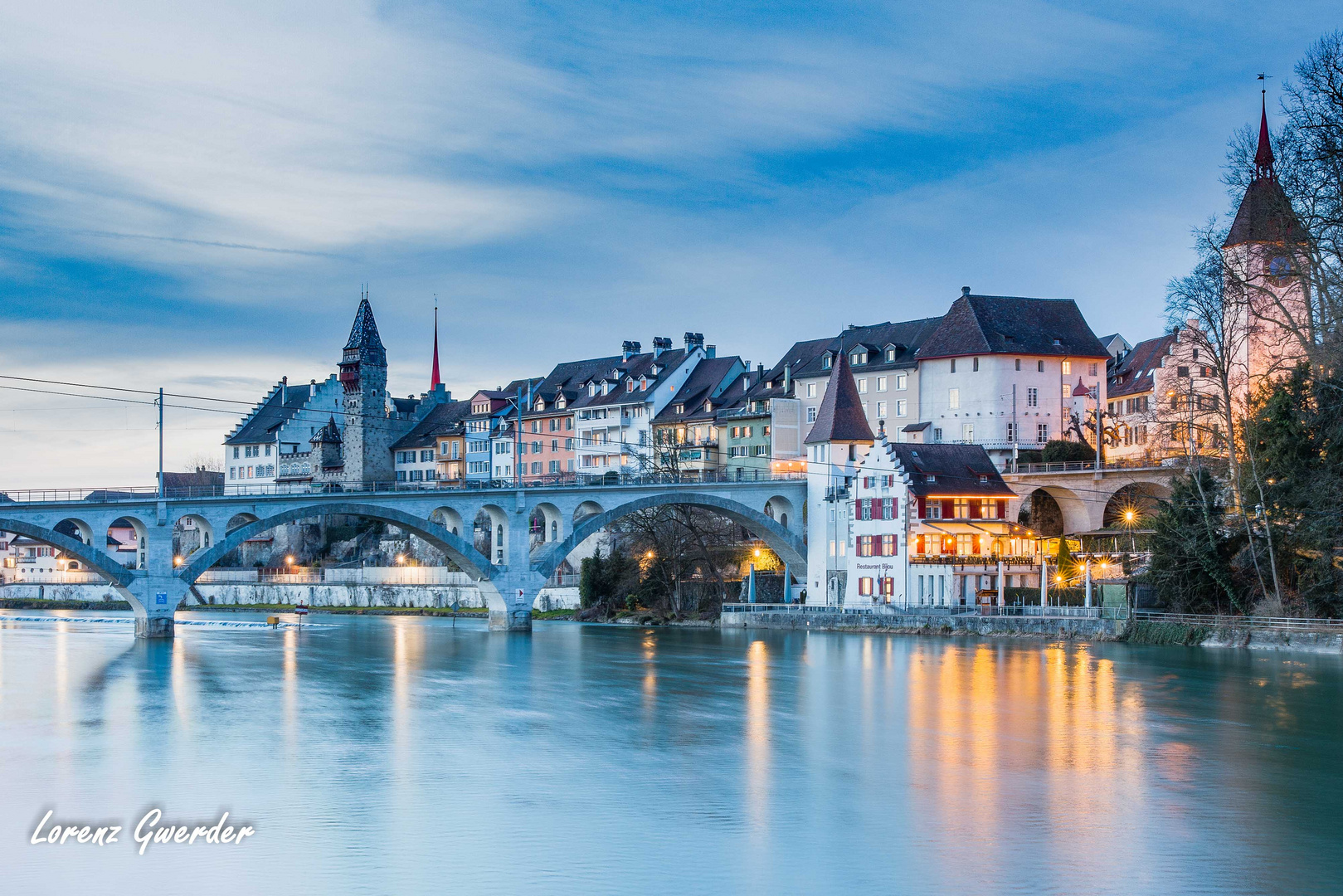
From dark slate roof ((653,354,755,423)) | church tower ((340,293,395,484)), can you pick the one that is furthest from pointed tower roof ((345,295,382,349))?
dark slate roof ((653,354,755,423))

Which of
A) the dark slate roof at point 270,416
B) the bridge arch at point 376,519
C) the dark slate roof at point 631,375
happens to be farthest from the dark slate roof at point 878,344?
the dark slate roof at point 270,416

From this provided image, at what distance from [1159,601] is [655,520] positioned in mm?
30058

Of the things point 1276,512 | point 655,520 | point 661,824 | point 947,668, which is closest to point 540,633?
point 655,520

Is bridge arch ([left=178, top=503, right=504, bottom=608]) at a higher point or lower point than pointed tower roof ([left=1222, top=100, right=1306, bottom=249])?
lower

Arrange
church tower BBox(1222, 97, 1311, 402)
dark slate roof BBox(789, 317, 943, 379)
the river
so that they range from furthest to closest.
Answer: dark slate roof BBox(789, 317, 943, 379), church tower BBox(1222, 97, 1311, 402), the river

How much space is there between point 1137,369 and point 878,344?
592 inches

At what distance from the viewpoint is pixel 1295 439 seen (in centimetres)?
4597

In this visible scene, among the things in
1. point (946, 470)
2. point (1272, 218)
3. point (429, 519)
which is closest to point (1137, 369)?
point (946, 470)

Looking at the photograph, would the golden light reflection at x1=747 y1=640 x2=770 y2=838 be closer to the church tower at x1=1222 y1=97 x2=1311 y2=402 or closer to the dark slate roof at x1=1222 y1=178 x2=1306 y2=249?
the church tower at x1=1222 y1=97 x2=1311 y2=402

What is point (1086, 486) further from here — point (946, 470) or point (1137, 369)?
point (1137, 369)

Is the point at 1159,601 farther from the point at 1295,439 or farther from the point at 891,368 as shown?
the point at 891,368

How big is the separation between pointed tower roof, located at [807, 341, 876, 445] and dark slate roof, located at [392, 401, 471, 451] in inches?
1670
